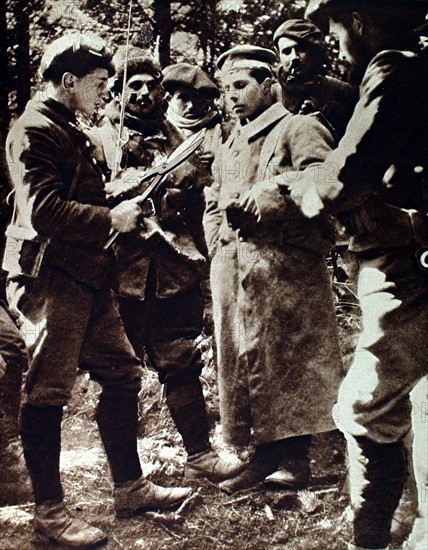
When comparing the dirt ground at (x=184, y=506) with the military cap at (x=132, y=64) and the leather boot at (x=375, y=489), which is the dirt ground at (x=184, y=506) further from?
the military cap at (x=132, y=64)

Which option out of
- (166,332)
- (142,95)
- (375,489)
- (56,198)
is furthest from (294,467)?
(142,95)

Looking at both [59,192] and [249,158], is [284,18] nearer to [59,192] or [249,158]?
[249,158]

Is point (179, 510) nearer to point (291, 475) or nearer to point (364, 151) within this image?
point (291, 475)

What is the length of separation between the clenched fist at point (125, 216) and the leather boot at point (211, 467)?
4.10ft

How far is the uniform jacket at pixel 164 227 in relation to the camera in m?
3.48

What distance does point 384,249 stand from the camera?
354 cm

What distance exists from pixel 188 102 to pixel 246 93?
1.07ft

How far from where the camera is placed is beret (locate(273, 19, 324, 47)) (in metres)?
3.64

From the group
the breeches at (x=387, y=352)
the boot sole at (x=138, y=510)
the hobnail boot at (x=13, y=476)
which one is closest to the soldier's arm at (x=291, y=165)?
the breeches at (x=387, y=352)

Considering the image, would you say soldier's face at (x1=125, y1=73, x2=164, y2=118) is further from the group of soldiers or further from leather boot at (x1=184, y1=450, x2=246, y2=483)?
leather boot at (x1=184, y1=450, x2=246, y2=483)

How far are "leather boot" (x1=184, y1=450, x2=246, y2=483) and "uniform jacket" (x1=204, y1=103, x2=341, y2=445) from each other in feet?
0.42

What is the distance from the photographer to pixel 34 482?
10.8 feet

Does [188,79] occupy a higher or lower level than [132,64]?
lower

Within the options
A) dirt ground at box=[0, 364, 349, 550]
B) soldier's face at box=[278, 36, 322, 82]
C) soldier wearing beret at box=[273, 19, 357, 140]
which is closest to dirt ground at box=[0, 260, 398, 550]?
dirt ground at box=[0, 364, 349, 550]
